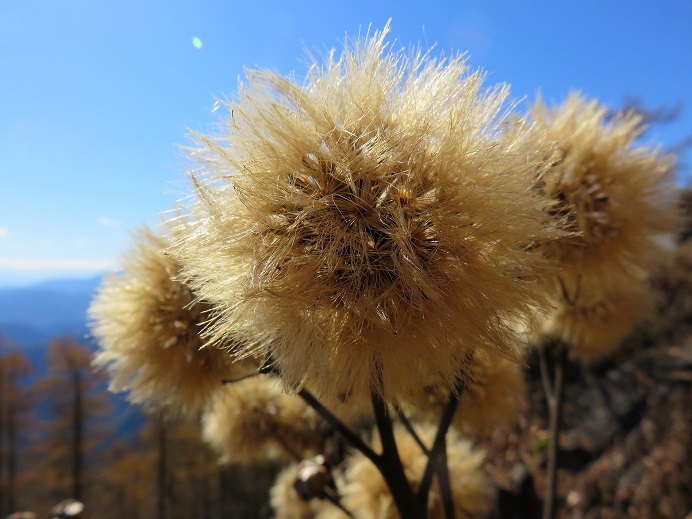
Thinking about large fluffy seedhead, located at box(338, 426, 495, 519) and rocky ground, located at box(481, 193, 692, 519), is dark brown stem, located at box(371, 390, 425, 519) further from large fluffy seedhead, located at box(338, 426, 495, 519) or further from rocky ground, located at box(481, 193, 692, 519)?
rocky ground, located at box(481, 193, 692, 519)

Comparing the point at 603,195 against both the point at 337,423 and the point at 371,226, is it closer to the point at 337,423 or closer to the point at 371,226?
the point at 371,226

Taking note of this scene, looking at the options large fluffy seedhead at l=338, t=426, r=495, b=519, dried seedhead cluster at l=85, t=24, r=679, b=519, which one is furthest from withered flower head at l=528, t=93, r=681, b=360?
large fluffy seedhead at l=338, t=426, r=495, b=519

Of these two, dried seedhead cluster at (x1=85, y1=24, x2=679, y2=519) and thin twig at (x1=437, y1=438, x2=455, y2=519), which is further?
thin twig at (x1=437, y1=438, x2=455, y2=519)

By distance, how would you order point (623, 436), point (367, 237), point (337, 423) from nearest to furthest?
Result: point (367, 237)
point (337, 423)
point (623, 436)

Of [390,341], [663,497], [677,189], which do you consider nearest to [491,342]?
[390,341]

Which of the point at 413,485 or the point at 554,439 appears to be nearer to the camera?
the point at 413,485

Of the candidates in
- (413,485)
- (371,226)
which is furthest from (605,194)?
(413,485)

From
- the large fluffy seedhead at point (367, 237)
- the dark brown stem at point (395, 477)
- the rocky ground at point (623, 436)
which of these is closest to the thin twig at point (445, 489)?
the dark brown stem at point (395, 477)
